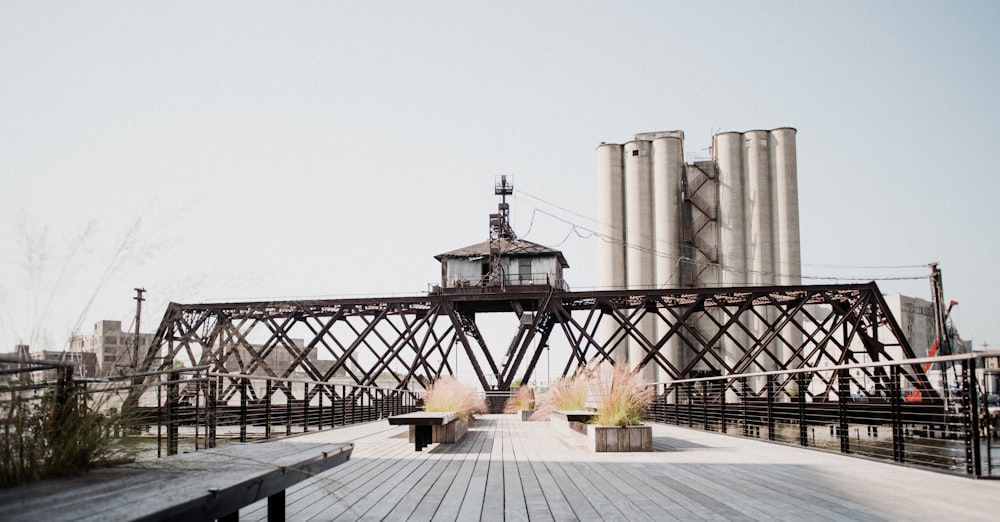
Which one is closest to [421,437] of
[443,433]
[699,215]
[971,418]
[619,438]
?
[443,433]

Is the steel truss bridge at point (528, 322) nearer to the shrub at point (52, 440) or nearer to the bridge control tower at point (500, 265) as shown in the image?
the bridge control tower at point (500, 265)

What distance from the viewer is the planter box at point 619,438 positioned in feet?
27.1

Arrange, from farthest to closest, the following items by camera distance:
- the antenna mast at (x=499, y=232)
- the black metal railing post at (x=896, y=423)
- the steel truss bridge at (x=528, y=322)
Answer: the antenna mast at (x=499, y=232) → the steel truss bridge at (x=528, y=322) → the black metal railing post at (x=896, y=423)

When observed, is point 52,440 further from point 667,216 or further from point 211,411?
point 667,216

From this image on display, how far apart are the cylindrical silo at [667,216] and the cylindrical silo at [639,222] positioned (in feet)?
1.07

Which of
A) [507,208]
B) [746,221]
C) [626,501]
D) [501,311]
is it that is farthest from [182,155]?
[746,221]

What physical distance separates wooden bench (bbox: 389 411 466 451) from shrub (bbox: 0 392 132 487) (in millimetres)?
5096

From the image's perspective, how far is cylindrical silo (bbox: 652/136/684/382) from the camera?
36.8 meters

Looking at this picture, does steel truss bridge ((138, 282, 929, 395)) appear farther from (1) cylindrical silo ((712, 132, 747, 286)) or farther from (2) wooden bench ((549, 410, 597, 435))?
(2) wooden bench ((549, 410, 597, 435))

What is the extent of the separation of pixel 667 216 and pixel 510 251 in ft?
27.6

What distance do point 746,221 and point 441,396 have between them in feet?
95.8

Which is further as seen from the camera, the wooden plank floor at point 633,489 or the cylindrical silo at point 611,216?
the cylindrical silo at point 611,216

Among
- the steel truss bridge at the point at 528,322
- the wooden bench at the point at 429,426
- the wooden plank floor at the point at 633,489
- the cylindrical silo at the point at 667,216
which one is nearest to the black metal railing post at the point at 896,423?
the wooden plank floor at the point at 633,489

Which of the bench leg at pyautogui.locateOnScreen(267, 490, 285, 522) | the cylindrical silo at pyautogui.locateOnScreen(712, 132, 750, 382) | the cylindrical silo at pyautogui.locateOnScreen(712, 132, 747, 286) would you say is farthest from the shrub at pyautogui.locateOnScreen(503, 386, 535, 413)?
the cylindrical silo at pyautogui.locateOnScreen(712, 132, 747, 286)
